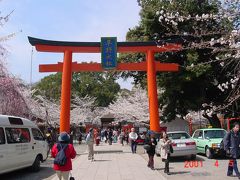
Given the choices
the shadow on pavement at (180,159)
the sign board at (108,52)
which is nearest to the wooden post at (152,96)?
the sign board at (108,52)

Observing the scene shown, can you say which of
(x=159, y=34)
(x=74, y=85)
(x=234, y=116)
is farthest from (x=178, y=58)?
(x=74, y=85)

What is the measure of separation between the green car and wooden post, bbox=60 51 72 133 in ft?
28.0

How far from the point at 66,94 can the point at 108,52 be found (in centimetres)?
396

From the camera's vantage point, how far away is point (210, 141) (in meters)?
19.7

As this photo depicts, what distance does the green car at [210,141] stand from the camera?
1928 cm

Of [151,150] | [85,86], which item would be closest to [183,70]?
[151,150]

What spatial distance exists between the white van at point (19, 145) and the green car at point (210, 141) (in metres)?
8.36

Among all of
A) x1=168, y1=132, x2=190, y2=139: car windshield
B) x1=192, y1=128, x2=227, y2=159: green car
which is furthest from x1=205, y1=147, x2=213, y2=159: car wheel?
x1=168, y1=132, x2=190, y2=139: car windshield

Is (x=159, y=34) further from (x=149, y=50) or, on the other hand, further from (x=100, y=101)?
(x=100, y=101)

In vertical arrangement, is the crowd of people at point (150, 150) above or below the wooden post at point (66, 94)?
below

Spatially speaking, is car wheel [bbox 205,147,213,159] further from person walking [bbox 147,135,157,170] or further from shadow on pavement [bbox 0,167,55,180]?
shadow on pavement [bbox 0,167,55,180]

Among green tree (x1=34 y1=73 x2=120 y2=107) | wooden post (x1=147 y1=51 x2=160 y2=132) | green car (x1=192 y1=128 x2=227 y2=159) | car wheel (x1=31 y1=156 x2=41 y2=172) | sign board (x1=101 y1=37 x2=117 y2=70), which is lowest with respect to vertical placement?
car wheel (x1=31 y1=156 x2=41 y2=172)

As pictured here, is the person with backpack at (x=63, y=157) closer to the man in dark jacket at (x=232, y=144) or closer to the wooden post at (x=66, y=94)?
the man in dark jacket at (x=232, y=144)

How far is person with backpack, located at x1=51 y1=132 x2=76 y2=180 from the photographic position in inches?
374
